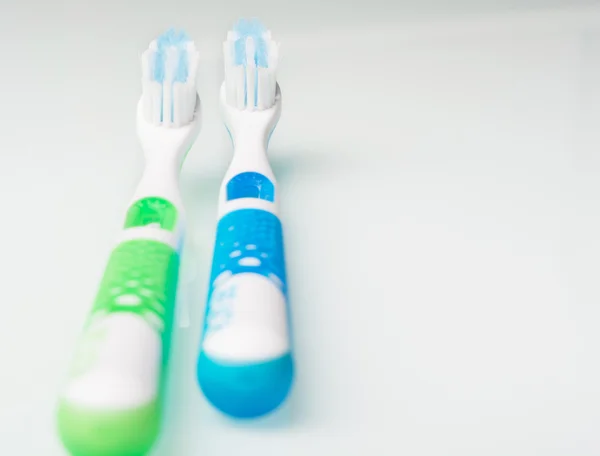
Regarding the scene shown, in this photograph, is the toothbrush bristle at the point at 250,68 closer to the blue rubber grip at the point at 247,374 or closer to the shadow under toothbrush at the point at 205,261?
the shadow under toothbrush at the point at 205,261

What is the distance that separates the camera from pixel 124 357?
37cm

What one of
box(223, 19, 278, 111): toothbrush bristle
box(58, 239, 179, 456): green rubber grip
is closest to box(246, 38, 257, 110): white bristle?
box(223, 19, 278, 111): toothbrush bristle

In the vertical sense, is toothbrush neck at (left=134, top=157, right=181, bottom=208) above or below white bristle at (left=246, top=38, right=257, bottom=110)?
below

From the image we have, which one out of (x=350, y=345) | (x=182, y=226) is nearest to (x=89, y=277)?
(x=182, y=226)

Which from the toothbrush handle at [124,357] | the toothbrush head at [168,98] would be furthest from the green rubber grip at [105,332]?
the toothbrush head at [168,98]

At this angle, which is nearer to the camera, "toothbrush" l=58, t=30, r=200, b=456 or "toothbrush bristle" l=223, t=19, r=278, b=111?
"toothbrush" l=58, t=30, r=200, b=456

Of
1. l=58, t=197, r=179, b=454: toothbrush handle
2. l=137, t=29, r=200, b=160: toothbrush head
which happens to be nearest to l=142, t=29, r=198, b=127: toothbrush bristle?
l=137, t=29, r=200, b=160: toothbrush head

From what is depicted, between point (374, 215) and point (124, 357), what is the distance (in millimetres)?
295

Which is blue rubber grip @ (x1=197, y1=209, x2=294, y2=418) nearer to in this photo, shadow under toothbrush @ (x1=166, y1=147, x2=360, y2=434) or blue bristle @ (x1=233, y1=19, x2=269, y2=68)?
shadow under toothbrush @ (x1=166, y1=147, x2=360, y2=434)

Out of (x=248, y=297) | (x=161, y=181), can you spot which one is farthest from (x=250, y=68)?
(x=248, y=297)

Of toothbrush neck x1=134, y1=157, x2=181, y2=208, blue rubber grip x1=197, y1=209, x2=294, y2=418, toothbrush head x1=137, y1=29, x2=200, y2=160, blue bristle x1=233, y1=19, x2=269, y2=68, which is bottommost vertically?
blue rubber grip x1=197, y1=209, x2=294, y2=418

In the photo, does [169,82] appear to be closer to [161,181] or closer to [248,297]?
[161,181]

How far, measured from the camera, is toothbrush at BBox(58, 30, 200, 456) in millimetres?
354

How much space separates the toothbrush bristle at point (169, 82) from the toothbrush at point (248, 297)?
0.14ft
